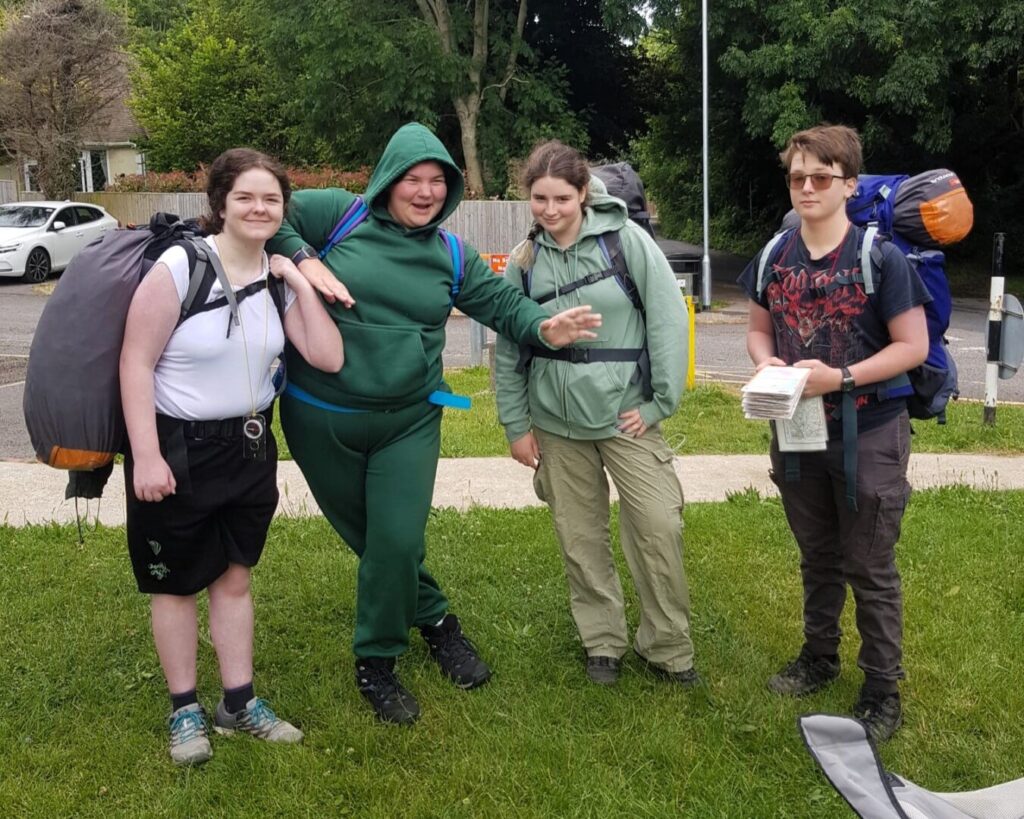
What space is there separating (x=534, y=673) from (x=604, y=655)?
28 centimetres

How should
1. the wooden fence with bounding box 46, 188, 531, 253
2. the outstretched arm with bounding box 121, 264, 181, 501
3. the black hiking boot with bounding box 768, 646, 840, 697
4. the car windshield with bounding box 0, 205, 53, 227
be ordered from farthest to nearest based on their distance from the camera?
the wooden fence with bounding box 46, 188, 531, 253 → the car windshield with bounding box 0, 205, 53, 227 → the black hiking boot with bounding box 768, 646, 840, 697 → the outstretched arm with bounding box 121, 264, 181, 501

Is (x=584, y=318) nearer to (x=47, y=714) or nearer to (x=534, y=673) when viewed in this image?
(x=534, y=673)

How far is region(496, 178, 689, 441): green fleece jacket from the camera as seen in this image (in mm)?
3369

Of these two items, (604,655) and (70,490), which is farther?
(604,655)

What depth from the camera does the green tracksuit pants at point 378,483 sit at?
329 centimetres

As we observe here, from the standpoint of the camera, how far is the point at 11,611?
4.25 meters

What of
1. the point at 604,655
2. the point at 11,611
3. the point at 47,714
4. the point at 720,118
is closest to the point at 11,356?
the point at 11,611

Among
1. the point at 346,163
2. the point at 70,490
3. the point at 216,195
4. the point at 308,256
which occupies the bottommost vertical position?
the point at 70,490

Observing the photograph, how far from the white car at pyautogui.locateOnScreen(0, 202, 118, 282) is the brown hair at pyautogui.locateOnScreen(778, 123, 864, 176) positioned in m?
19.5

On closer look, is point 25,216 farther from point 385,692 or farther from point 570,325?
point 570,325

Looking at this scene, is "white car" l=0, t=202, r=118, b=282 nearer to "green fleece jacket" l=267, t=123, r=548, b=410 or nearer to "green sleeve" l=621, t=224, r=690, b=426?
"green fleece jacket" l=267, t=123, r=548, b=410

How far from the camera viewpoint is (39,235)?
65.0 ft

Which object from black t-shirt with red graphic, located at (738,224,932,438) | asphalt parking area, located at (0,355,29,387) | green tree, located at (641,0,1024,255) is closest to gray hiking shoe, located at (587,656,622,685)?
black t-shirt with red graphic, located at (738,224,932,438)

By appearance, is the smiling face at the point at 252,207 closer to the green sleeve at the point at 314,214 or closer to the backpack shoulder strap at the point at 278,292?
the backpack shoulder strap at the point at 278,292
